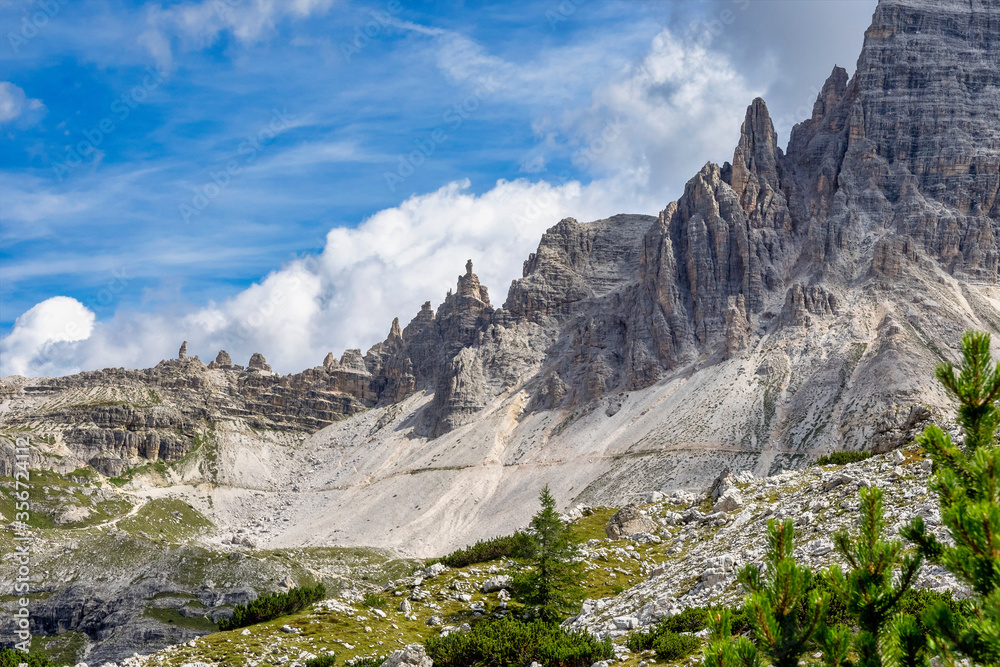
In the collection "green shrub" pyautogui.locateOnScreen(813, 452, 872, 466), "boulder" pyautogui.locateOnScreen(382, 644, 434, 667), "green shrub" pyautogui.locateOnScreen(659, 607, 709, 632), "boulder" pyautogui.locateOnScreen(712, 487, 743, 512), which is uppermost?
"green shrub" pyautogui.locateOnScreen(813, 452, 872, 466)

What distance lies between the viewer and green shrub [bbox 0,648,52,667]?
1388 inches

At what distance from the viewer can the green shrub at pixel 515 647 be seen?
1117 inches

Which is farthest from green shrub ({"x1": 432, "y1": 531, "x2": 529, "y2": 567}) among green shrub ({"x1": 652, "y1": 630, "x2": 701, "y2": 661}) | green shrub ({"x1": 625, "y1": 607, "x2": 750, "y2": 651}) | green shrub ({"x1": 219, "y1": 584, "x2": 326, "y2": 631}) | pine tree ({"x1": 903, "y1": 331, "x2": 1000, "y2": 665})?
pine tree ({"x1": 903, "y1": 331, "x2": 1000, "y2": 665})

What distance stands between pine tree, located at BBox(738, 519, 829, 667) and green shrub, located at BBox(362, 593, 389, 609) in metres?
32.6

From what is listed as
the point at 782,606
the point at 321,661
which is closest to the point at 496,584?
the point at 321,661

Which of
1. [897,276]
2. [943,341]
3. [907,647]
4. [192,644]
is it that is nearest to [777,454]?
[943,341]

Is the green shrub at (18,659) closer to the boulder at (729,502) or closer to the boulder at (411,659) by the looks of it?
the boulder at (411,659)

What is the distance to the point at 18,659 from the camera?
36250mm

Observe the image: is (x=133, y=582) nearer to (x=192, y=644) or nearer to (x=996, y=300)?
(x=192, y=644)

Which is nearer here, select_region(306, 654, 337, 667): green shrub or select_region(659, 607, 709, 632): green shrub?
select_region(659, 607, 709, 632): green shrub

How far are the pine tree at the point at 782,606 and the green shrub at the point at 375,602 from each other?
3255 cm

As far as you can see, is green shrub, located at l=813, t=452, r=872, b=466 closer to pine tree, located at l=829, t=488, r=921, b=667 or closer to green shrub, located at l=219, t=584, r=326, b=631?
green shrub, located at l=219, t=584, r=326, b=631

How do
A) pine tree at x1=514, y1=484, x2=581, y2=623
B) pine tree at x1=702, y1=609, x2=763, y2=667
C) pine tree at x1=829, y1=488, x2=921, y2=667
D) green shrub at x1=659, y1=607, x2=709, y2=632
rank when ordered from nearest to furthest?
1. pine tree at x1=702, y1=609, x2=763, y2=667
2. pine tree at x1=829, y1=488, x2=921, y2=667
3. green shrub at x1=659, y1=607, x2=709, y2=632
4. pine tree at x1=514, y1=484, x2=581, y2=623

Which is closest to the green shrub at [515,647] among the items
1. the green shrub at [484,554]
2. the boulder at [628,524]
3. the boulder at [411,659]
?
the boulder at [411,659]
